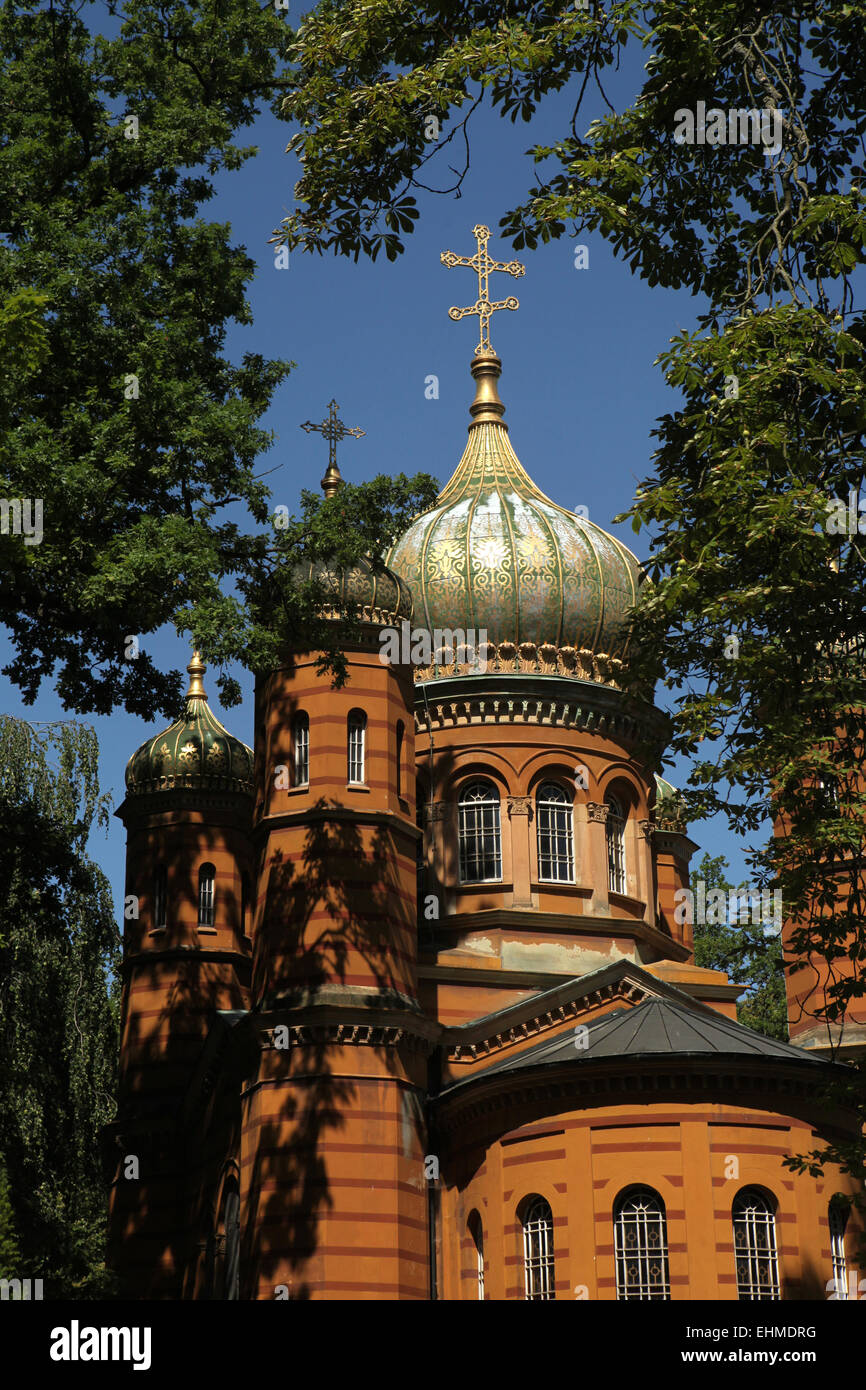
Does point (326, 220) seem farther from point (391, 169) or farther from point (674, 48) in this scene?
point (674, 48)

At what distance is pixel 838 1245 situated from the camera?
1021 inches

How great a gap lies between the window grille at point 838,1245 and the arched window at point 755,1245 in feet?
3.56

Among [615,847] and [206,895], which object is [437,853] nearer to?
[615,847]

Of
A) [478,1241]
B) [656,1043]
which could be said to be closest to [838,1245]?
[656,1043]

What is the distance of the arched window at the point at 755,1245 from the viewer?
24.7 meters

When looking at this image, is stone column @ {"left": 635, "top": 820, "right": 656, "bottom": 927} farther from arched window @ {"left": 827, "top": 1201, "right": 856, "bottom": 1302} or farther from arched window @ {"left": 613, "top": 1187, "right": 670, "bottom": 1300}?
arched window @ {"left": 613, "top": 1187, "right": 670, "bottom": 1300}

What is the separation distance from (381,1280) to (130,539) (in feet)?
39.7

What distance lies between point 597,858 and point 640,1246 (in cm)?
930

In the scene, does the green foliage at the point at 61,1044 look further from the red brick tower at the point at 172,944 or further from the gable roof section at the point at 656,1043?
the gable roof section at the point at 656,1043

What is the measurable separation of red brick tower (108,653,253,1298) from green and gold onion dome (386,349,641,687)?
589cm

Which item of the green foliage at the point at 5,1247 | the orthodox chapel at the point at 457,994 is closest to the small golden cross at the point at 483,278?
the orthodox chapel at the point at 457,994

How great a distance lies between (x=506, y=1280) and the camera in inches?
1016

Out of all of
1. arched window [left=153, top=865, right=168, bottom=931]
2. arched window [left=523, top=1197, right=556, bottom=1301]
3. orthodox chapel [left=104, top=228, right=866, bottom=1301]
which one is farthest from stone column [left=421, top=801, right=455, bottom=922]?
arched window [left=523, top=1197, right=556, bottom=1301]
